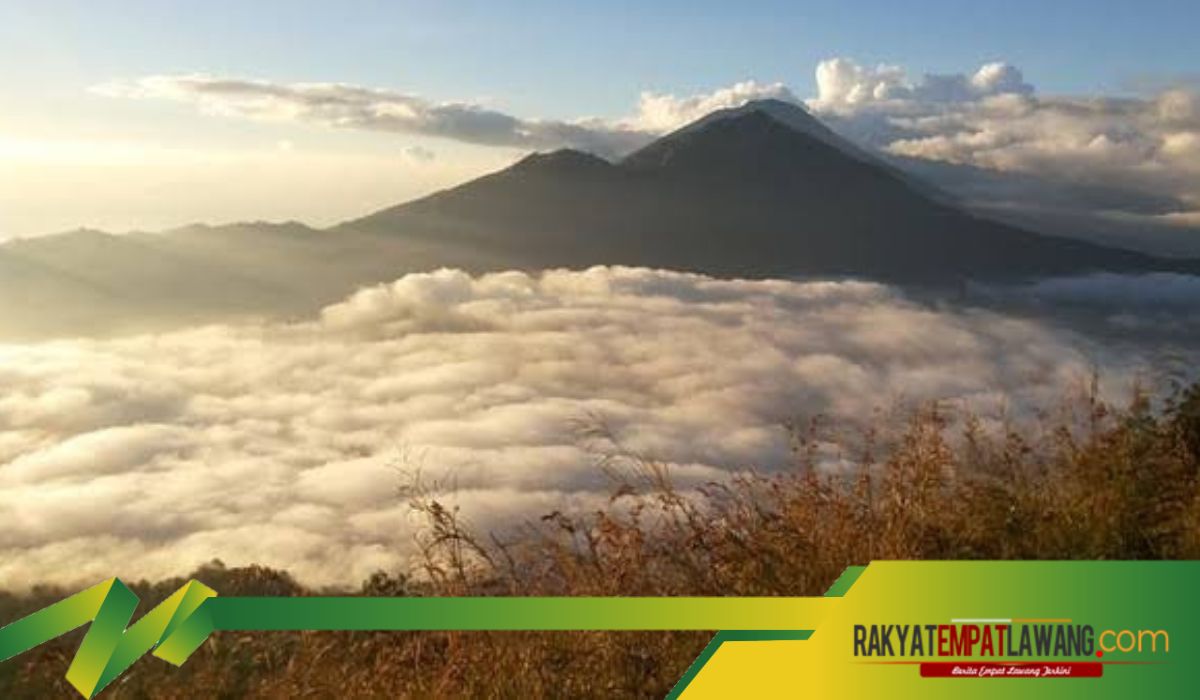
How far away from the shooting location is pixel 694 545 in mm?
5816

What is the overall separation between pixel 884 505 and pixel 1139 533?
1282 mm

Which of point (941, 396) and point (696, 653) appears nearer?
point (696, 653)

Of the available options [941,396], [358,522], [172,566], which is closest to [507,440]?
[358,522]

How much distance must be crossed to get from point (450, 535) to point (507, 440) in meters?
169

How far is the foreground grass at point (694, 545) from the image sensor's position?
16.5 ft

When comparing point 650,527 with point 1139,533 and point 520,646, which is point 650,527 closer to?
point 520,646

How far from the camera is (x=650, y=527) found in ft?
19.4

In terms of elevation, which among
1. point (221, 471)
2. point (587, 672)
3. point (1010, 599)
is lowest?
point (221, 471)

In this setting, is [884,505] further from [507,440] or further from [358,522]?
[507,440]

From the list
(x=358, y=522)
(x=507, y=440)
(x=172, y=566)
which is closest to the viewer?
(x=172, y=566)

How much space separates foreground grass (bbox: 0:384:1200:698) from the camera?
504 cm

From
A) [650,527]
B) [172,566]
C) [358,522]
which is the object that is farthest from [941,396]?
[358,522]

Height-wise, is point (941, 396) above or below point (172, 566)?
above

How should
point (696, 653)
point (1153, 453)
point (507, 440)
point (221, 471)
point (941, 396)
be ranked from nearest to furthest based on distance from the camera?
1. point (696, 653)
2. point (1153, 453)
3. point (941, 396)
4. point (507, 440)
5. point (221, 471)
